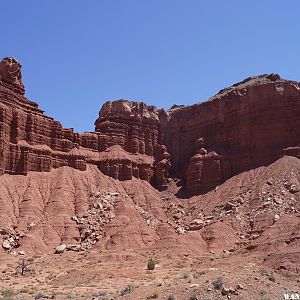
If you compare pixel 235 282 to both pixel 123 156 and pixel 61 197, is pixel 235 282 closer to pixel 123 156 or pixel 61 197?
pixel 61 197

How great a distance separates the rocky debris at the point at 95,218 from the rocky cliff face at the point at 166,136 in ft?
26.6

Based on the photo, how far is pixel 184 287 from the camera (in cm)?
2645

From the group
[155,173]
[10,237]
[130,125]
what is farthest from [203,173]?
[10,237]

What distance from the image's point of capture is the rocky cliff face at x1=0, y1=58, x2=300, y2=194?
261 feet

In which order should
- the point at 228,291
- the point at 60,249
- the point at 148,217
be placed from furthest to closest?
the point at 148,217, the point at 60,249, the point at 228,291

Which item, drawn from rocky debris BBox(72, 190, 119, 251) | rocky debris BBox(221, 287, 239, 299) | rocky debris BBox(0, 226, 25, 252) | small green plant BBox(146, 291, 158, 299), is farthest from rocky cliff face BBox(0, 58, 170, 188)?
rocky debris BBox(221, 287, 239, 299)

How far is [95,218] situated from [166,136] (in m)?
31.0

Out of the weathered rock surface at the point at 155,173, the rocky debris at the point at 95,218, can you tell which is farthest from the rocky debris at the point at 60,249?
the rocky debris at the point at 95,218

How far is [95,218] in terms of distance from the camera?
73312mm

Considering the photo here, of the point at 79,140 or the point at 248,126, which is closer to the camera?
the point at 79,140

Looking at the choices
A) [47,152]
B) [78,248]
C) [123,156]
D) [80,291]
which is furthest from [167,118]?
[80,291]

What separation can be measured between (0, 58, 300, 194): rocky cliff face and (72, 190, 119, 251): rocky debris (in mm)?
8104

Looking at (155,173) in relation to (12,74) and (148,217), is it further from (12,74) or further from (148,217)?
(12,74)

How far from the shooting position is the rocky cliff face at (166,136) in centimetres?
7950
